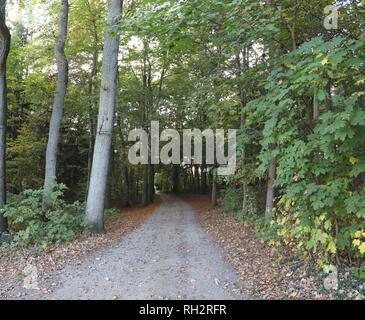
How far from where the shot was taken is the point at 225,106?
9.57m

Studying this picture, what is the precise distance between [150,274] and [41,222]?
13.2ft

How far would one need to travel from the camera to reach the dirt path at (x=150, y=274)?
5.25m

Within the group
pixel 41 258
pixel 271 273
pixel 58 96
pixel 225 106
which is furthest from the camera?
pixel 58 96

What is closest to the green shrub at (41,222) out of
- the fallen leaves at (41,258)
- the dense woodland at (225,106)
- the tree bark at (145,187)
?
the dense woodland at (225,106)

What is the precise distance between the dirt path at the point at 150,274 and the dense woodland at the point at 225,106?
1452 millimetres

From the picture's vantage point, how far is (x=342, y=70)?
4535mm

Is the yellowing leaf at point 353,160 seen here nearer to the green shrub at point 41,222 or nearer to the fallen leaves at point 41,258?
the fallen leaves at point 41,258

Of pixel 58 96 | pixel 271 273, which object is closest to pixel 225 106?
pixel 271 273

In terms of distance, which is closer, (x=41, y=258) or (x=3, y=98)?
(x=41, y=258)

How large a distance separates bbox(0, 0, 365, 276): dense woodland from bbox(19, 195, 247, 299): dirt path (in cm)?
145

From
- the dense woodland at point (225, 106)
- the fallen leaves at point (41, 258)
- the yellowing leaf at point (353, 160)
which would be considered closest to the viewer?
the yellowing leaf at point (353, 160)

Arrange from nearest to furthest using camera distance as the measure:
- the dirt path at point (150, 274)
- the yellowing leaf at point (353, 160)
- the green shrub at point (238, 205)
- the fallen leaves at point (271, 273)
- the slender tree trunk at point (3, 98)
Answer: the yellowing leaf at point (353, 160) < the fallen leaves at point (271, 273) < the dirt path at point (150, 274) < the slender tree trunk at point (3, 98) < the green shrub at point (238, 205)

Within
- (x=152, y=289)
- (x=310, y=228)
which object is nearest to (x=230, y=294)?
(x=152, y=289)

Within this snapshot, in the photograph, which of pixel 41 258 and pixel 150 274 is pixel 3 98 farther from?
pixel 150 274
